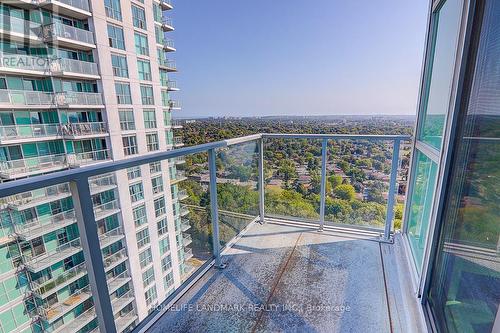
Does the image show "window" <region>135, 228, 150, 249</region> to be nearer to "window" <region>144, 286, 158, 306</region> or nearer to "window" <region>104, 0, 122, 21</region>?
"window" <region>144, 286, 158, 306</region>

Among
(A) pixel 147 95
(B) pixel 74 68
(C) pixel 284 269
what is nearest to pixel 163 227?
(C) pixel 284 269

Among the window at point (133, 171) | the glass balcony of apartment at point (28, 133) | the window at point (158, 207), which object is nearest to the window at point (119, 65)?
the glass balcony of apartment at point (28, 133)

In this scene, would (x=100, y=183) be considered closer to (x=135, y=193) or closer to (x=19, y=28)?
(x=135, y=193)

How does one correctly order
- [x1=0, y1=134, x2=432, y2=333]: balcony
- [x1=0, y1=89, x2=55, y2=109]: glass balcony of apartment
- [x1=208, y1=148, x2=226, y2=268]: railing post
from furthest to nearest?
[x1=0, y1=89, x2=55, y2=109]: glass balcony of apartment → [x1=208, y1=148, x2=226, y2=268]: railing post → [x1=0, y1=134, x2=432, y2=333]: balcony

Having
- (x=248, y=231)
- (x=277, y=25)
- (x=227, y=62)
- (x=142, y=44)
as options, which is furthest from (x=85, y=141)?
(x=248, y=231)

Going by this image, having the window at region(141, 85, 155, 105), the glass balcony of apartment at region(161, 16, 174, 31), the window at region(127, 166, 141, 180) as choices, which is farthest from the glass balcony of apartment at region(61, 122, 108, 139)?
the window at region(127, 166, 141, 180)

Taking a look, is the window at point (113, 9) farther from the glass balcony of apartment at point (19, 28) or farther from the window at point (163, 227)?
the window at point (163, 227)

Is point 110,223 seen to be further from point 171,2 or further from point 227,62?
point 171,2
